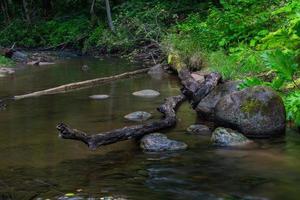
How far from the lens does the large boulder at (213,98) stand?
1063cm

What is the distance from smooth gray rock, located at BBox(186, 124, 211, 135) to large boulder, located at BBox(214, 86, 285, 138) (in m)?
0.36

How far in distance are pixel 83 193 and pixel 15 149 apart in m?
2.66

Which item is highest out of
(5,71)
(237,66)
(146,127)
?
(237,66)

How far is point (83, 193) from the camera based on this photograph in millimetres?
6367

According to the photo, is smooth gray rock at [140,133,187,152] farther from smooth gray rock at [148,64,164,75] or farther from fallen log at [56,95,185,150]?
smooth gray rock at [148,64,164,75]

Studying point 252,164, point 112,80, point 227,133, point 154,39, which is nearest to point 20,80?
point 112,80

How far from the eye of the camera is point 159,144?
8469 mm

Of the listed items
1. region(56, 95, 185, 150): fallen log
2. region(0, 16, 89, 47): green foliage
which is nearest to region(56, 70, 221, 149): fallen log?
region(56, 95, 185, 150): fallen log

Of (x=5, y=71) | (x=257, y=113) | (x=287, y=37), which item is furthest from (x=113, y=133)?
(x=5, y=71)

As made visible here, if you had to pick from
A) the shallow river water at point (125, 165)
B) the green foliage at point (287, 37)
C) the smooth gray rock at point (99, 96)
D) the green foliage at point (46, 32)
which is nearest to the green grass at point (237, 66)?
the green foliage at point (287, 37)

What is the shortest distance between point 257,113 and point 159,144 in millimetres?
1976

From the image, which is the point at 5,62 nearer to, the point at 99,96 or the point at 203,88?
the point at 99,96

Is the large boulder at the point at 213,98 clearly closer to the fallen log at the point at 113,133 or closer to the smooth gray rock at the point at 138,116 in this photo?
the fallen log at the point at 113,133

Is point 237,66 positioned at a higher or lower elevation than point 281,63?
lower
